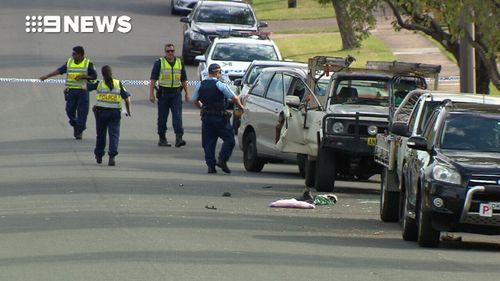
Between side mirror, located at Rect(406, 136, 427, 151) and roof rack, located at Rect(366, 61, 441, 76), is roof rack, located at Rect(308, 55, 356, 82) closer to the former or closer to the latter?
roof rack, located at Rect(366, 61, 441, 76)

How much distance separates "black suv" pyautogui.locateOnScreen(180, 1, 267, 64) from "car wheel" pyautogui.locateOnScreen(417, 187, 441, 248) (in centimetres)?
2594

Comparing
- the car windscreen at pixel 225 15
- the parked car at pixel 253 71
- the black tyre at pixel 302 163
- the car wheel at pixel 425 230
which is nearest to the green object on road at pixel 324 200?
the black tyre at pixel 302 163

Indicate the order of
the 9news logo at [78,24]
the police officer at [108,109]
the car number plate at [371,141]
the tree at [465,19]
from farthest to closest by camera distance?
the 9news logo at [78,24]
the police officer at [108,109]
the tree at [465,19]
the car number plate at [371,141]

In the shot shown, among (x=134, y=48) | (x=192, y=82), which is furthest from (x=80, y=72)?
(x=134, y=48)

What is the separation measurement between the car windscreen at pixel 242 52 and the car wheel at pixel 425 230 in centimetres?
1901

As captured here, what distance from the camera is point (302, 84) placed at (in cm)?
2203

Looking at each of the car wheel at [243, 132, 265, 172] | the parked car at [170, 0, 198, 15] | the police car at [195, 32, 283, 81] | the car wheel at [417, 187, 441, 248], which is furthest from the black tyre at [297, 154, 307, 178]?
the parked car at [170, 0, 198, 15]

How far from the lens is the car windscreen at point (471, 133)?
48.9ft

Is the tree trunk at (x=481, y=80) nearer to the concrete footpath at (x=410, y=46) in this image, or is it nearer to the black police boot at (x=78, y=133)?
the concrete footpath at (x=410, y=46)

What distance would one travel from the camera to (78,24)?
5319 cm

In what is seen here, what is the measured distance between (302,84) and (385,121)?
2.54 m

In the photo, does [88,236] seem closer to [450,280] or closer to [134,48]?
[450,280]

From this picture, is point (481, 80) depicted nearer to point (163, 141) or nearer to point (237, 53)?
point (237, 53)

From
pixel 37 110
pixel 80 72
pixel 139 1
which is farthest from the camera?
pixel 139 1
